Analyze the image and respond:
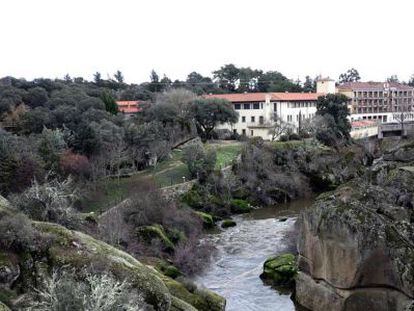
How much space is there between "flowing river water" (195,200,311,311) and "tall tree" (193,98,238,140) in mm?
19448

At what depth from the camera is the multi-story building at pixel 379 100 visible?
106 m

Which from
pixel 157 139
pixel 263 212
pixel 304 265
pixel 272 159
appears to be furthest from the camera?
pixel 272 159

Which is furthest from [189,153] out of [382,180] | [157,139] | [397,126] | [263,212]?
[397,126]

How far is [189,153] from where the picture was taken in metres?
52.2

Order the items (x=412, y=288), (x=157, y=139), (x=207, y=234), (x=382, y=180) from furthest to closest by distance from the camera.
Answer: (x=157, y=139) → (x=207, y=234) → (x=382, y=180) → (x=412, y=288)

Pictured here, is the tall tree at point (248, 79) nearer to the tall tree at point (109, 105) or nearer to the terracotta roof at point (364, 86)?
the terracotta roof at point (364, 86)

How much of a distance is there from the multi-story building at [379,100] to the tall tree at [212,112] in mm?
44179

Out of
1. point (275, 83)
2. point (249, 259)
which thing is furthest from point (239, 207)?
point (275, 83)

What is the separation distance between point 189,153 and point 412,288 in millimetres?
33270

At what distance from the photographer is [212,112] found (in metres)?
66.0

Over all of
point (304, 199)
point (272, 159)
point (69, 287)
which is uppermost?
point (69, 287)

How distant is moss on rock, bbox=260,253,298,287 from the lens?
95.1 ft

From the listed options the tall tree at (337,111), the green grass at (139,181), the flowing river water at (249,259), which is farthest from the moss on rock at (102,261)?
the tall tree at (337,111)

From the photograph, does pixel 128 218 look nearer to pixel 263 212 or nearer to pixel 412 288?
pixel 263 212
